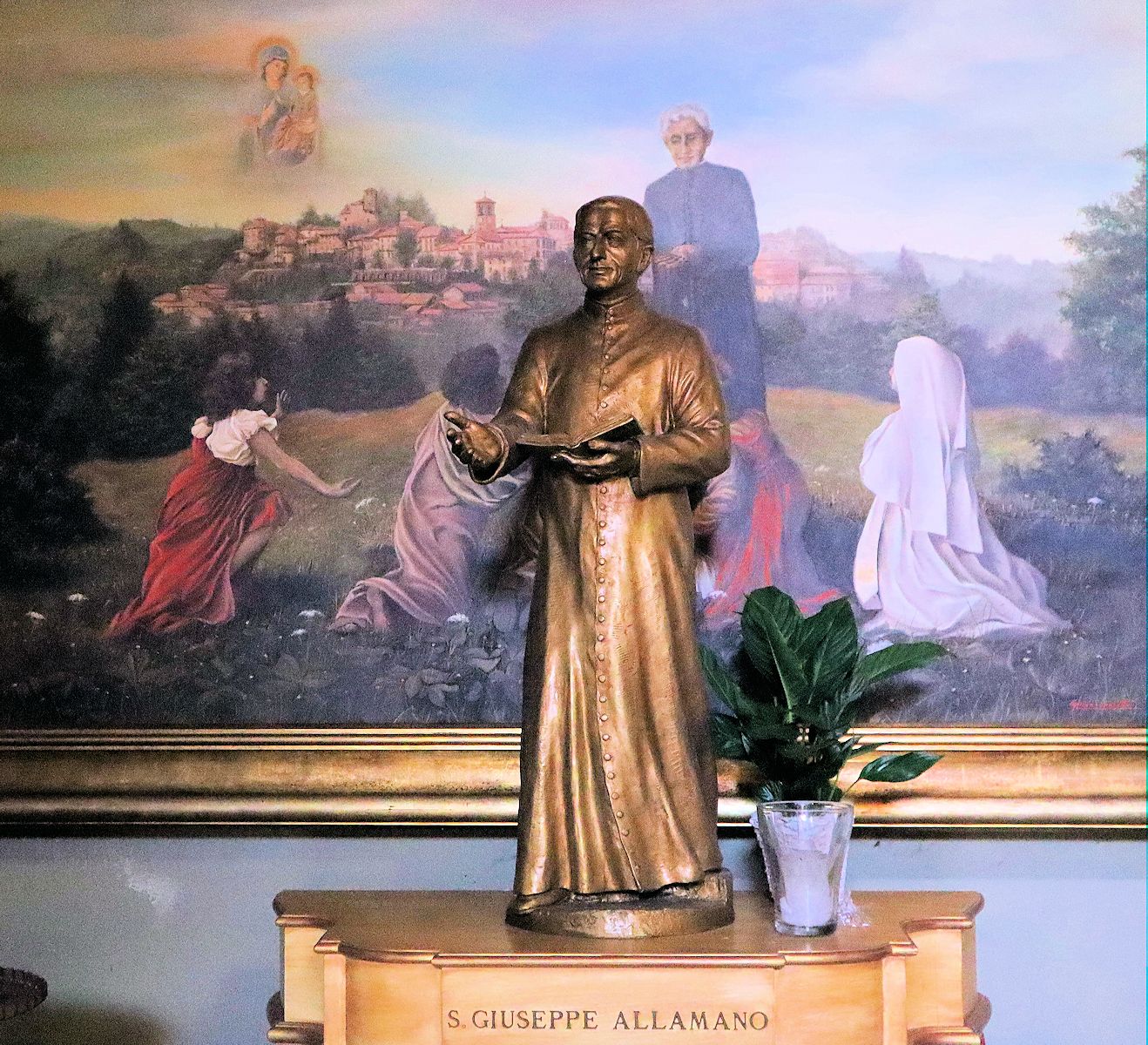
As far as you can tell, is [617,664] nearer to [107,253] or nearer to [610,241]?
[610,241]

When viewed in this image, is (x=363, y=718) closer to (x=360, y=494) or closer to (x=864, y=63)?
(x=360, y=494)

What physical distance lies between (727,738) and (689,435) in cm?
80

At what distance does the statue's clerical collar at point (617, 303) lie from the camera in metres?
3.69

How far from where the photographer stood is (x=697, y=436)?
353 centimetres

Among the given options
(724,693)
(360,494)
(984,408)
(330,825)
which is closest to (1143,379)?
(984,408)

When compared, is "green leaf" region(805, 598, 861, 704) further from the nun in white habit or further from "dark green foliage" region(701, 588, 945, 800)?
the nun in white habit

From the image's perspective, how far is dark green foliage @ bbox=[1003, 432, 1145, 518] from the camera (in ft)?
14.2

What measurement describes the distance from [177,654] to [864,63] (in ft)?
7.18

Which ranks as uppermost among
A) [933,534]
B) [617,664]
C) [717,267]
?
[717,267]

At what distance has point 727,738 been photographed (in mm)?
3980

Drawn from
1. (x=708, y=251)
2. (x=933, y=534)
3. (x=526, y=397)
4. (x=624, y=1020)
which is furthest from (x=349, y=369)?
(x=624, y=1020)

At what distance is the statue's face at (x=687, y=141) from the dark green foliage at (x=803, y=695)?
1.14 meters


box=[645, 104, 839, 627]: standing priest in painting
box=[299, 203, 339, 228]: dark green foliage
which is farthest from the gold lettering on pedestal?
box=[299, 203, 339, 228]: dark green foliage

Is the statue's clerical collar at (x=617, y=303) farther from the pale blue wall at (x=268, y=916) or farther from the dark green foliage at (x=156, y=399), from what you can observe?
the pale blue wall at (x=268, y=916)
